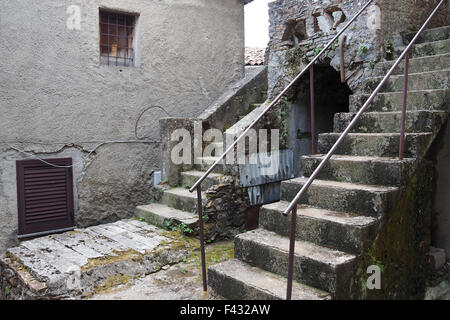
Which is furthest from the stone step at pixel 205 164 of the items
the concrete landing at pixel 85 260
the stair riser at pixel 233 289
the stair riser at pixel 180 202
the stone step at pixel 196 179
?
the stair riser at pixel 233 289

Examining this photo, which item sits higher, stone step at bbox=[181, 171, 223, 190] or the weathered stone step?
stone step at bbox=[181, 171, 223, 190]

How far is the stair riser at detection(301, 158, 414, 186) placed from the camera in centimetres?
329

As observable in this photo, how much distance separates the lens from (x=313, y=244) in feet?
10.7

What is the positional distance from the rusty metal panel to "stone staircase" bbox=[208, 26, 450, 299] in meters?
1.33

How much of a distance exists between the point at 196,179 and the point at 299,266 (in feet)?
9.18

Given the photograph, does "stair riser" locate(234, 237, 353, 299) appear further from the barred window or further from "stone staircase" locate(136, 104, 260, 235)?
the barred window

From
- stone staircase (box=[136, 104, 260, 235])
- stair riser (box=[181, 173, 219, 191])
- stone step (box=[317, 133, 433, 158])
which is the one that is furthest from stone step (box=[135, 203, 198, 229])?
stone step (box=[317, 133, 433, 158])

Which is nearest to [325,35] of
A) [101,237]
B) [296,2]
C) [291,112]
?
[296,2]

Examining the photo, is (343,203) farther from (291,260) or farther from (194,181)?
A: (194,181)

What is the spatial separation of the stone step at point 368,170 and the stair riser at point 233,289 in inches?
57.4

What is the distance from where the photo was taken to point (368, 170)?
138 inches

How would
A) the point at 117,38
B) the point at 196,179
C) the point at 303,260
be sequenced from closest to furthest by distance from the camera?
the point at 303,260
the point at 196,179
the point at 117,38

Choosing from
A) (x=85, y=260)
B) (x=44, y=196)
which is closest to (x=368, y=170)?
(x=85, y=260)
